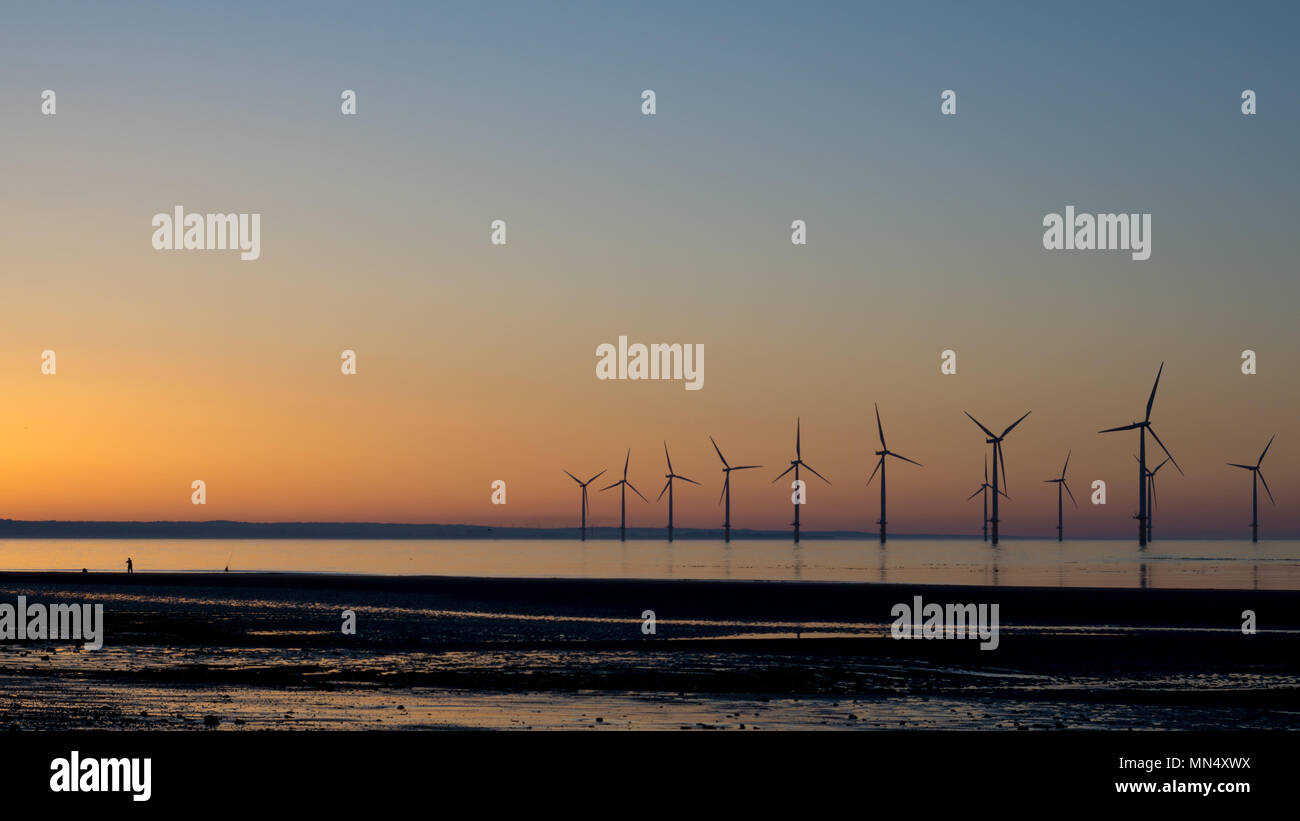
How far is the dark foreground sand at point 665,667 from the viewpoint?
3175cm

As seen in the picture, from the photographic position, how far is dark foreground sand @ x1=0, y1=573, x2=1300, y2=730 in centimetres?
3175

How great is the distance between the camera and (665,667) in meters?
44.2

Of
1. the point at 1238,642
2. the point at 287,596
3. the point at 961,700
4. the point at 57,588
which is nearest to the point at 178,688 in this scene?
the point at 961,700

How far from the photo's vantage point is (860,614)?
73.9 metres
